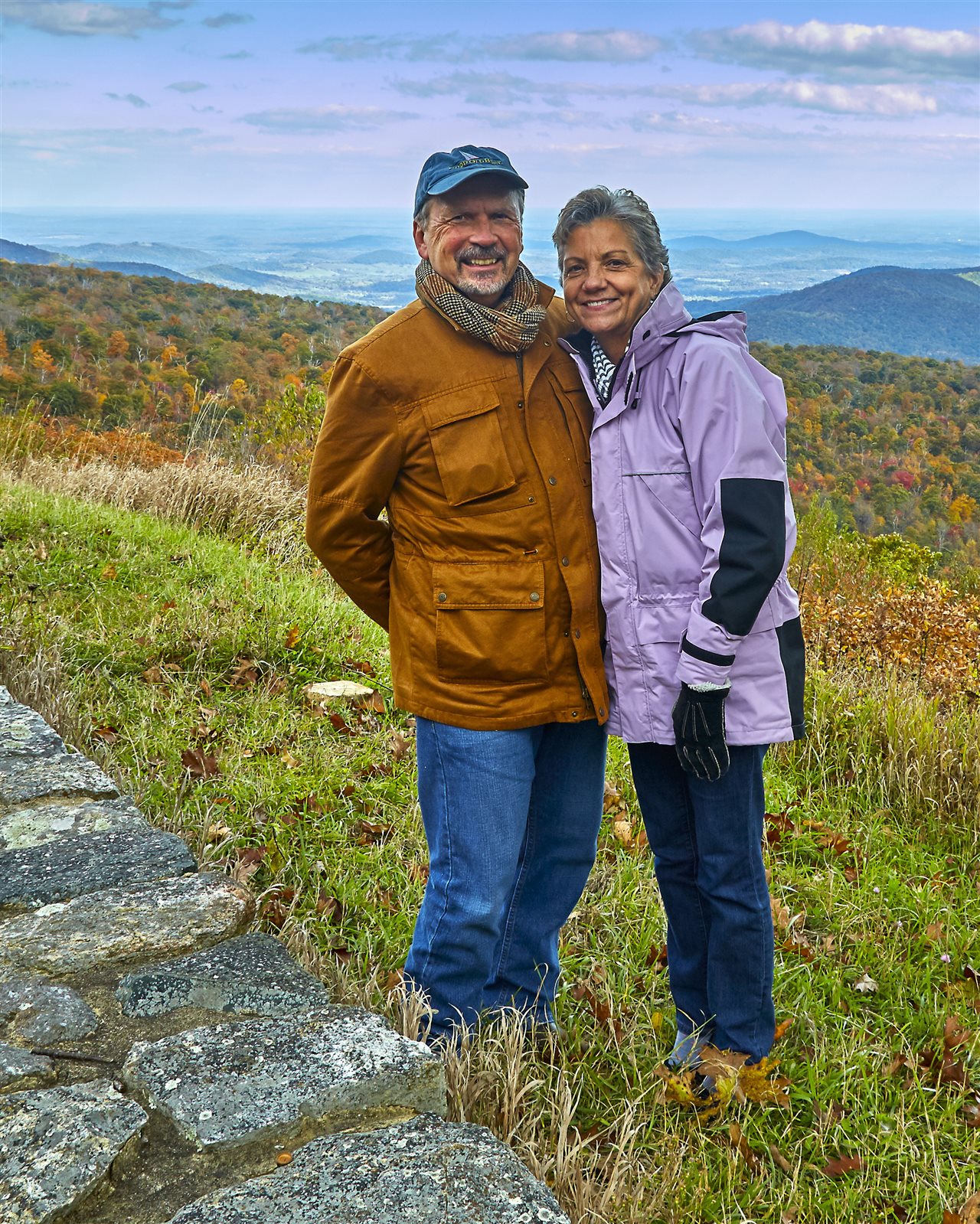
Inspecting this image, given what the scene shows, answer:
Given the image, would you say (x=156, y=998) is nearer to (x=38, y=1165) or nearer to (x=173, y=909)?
(x=173, y=909)

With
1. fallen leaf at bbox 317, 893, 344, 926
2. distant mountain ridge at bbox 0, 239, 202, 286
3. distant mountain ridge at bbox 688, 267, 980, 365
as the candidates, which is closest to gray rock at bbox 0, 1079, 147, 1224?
fallen leaf at bbox 317, 893, 344, 926

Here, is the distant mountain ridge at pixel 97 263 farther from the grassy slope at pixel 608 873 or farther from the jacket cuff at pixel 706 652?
the jacket cuff at pixel 706 652

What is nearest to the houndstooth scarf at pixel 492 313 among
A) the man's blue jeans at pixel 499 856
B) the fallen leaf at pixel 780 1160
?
the man's blue jeans at pixel 499 856

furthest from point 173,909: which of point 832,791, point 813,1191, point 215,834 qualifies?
point 832,791

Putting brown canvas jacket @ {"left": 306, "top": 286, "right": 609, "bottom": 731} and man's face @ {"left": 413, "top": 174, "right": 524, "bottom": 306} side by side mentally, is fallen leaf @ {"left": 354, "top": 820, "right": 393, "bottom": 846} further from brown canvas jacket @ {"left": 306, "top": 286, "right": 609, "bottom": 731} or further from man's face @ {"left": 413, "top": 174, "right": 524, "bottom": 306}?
man's face @ {"left": 413, "top": 174, "right": 524, "bottom": 306}

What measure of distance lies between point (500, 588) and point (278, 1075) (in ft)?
3.67

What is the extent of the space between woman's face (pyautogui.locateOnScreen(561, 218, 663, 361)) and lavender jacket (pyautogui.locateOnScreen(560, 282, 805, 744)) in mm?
83

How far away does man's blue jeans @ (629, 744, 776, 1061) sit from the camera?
2510 mm

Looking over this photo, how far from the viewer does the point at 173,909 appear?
7.85 ft

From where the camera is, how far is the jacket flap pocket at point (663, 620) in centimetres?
238

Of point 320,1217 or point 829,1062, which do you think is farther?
point 829,1062

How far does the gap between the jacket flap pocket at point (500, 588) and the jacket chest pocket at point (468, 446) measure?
0.58 ft

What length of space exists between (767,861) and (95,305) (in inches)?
1516

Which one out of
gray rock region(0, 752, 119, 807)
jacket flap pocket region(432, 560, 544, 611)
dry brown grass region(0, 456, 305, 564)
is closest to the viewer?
jacket flap pocket region(432, 560, 544, 611)
